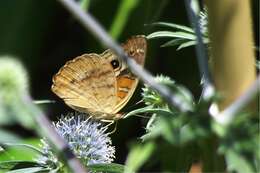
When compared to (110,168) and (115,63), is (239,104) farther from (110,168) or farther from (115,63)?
(115,63)

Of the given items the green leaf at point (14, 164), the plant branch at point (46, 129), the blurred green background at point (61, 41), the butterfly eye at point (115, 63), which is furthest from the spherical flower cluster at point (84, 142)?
the blurred green background at point (61, 41)

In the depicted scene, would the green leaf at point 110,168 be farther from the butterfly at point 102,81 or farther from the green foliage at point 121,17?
the green foliage at point 121,17

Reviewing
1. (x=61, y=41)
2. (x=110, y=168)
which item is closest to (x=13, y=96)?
(x=110, y=168)

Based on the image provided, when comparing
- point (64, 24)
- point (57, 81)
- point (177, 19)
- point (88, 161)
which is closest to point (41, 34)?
point (64, 24)

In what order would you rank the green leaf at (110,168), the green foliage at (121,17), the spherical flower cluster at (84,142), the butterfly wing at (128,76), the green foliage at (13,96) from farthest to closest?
the green foliage at (121,17), the butterfly wing at (128,76), the spherical flower cluster at (84,142), the green leaf at (110,168), the green foliage at (13,96)

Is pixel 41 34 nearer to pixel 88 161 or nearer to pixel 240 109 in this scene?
pixel 88 161
